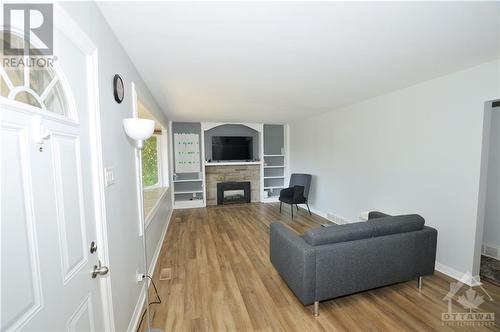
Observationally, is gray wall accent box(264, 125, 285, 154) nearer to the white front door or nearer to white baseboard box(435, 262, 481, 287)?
white baseboard box(435, 262, 481, 287)

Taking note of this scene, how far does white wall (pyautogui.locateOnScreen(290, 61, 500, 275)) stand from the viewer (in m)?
2.22

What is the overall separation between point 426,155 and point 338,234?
178 cm

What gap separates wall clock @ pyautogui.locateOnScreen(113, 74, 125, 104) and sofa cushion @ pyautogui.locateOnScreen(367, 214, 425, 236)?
243cm

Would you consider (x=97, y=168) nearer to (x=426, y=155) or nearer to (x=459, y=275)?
(x=426, y=155)

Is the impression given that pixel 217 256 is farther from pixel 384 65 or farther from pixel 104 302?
pixel 384 65

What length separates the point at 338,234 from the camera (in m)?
1.87

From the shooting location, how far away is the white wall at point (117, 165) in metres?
1.29

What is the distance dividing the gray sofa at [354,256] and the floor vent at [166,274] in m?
1.35

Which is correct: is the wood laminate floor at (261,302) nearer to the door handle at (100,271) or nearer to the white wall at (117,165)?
the white wall at (117,165)

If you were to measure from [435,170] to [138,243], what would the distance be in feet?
11.2

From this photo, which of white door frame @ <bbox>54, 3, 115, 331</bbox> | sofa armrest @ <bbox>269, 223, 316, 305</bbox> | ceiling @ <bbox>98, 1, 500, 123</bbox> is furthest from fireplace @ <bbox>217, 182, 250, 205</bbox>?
white door frame @ <bbox>54, 3, 115, 331</bbox>

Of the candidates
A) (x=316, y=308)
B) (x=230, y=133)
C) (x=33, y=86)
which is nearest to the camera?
(x=33, y=86)

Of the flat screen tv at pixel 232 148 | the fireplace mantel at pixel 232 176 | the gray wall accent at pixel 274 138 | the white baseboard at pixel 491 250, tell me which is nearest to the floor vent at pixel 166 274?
the fireplace mantel at pixel 232 176

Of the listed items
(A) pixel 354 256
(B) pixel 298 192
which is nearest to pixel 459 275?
(A) pixel 354 256
